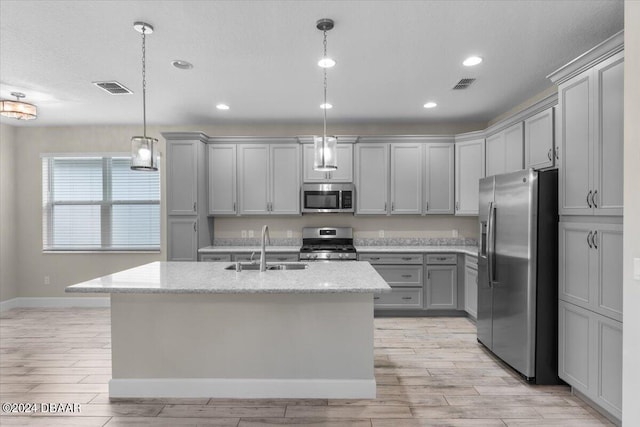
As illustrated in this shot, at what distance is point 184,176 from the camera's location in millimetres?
4883

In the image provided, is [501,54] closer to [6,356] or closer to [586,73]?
[586,73]

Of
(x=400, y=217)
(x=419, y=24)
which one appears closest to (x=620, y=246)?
(x=419, y=24)

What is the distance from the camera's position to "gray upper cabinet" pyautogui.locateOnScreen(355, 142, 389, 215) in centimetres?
512

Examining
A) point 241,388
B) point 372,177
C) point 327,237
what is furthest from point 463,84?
point 241,388

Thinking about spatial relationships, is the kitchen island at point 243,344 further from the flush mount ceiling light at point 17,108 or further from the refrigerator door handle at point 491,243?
the flush mount ceiling light at point 17,108

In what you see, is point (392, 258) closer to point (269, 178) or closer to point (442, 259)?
point (442, 259)

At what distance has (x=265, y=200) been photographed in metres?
5.12

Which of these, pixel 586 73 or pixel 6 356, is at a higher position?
pixel 586 73

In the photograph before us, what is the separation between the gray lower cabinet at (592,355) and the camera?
2297 mm

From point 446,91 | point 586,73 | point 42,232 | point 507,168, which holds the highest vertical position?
point 446,91

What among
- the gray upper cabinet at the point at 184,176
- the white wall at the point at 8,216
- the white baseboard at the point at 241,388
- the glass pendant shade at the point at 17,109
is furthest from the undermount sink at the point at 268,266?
the white wall at the point at 8,216

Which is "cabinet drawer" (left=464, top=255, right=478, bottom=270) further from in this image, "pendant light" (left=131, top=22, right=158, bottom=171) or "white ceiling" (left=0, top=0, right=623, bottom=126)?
"pendant light" (left=131, top=22, right=158, bottom=171)

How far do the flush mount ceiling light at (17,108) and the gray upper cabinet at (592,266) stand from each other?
18.0 feet

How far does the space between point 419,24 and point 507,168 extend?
7.34 ft
